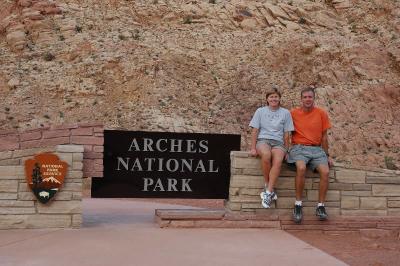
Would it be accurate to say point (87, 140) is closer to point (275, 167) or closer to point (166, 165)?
point (166, 165)

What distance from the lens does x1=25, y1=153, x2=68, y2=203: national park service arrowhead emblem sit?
23.4 feet

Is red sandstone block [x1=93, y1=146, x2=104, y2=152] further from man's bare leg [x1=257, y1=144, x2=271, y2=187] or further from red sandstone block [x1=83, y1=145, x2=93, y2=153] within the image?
man's bare leg [x1=257, y1=144, x2=271, y2=187]

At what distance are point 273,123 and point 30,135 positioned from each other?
338 cm

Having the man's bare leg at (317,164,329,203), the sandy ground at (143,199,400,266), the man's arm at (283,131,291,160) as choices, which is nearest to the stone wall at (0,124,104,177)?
the man's arm at (283,131,291,160)

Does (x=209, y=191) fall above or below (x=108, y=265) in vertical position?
above

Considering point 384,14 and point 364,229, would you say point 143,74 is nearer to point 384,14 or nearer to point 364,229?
point 384,14

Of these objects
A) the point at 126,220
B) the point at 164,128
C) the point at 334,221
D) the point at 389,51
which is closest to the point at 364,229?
the point at 334,221

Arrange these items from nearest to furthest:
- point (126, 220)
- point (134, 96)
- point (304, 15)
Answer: point (126, 220)
point (134, 96)
point (304, 15)

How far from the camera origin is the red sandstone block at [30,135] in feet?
24.3

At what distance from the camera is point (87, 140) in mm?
7500

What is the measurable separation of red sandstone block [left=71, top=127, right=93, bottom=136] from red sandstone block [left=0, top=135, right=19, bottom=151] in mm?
753

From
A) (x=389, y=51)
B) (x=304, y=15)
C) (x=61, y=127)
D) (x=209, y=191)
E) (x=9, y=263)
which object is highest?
(x=304, y=15)

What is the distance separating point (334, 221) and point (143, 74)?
20.3 meters

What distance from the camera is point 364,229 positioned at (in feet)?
25.4
